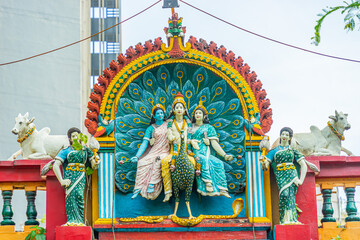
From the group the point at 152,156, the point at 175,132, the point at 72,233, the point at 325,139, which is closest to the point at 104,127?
the point at 152,156

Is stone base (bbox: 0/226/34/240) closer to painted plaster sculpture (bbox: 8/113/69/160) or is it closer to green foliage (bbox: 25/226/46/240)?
green foliage (bbox: 25/226/46/240)

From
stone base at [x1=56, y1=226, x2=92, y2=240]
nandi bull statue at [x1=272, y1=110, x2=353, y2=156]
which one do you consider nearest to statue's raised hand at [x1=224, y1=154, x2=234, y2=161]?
nandi bull statue at [x1=272, y1=110, x2=353, y2=156]

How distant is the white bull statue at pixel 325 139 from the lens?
15641 millimetres

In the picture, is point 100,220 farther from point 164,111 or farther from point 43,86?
point 43,86

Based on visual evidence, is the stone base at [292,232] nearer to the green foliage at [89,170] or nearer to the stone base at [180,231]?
the stone base at [180,231]

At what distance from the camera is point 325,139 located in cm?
1587

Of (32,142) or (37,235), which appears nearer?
(37,235)

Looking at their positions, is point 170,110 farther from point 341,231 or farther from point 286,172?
point 341,231

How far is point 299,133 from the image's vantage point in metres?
16.1

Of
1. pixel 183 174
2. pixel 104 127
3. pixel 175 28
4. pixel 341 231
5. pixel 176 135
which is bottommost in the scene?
pixel 341 231

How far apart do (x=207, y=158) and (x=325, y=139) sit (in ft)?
8.21

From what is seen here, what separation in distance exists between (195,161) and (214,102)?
4.02 ft

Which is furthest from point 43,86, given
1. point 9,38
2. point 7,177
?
point 7,177

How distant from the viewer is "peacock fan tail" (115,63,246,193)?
Result: 48.5ft
